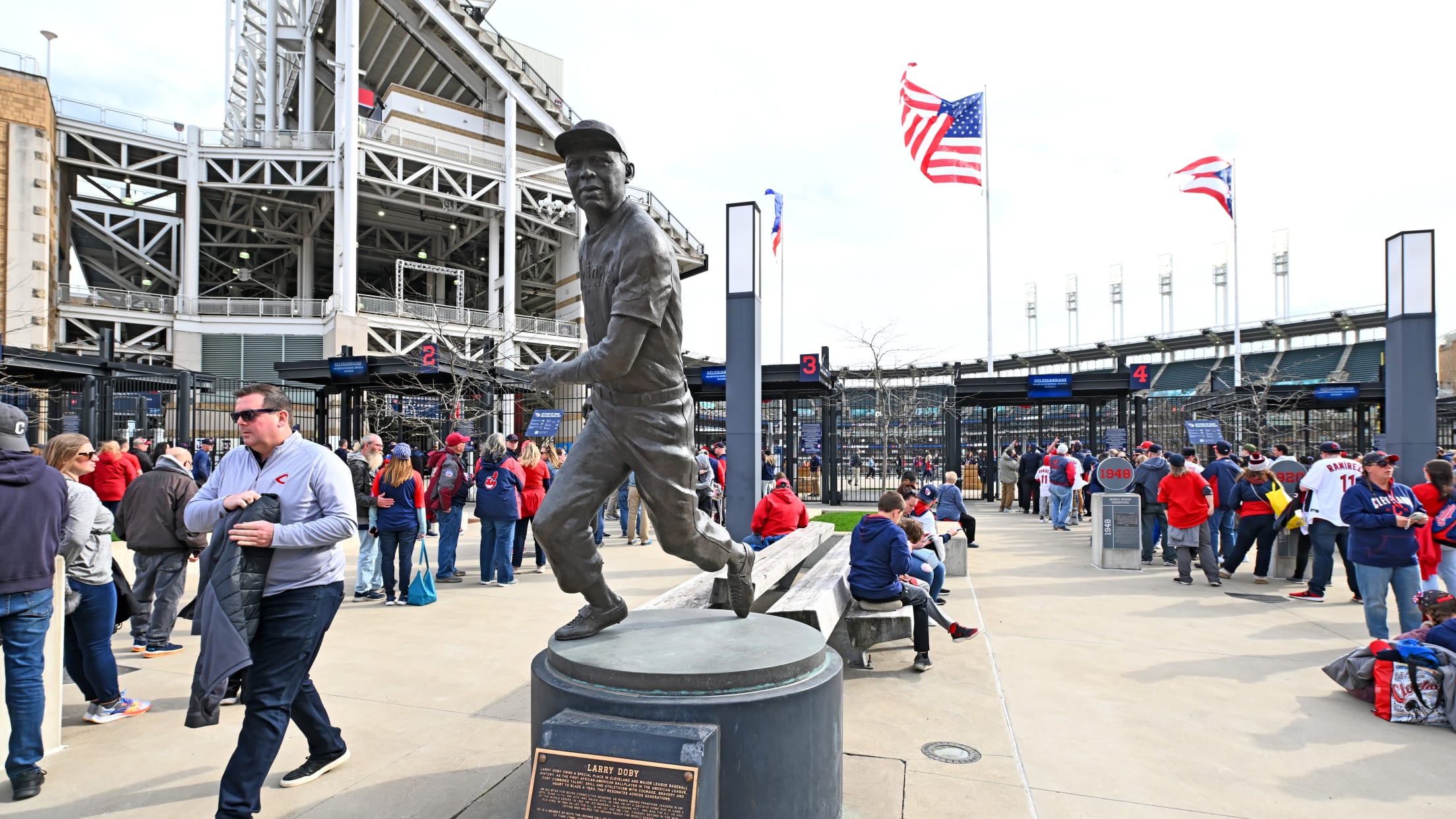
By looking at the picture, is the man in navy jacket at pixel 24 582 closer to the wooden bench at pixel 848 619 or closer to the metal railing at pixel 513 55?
the wooden bench at pixel 848 619

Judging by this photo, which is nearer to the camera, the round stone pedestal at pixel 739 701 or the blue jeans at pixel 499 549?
the round stone pedestal at pixel 739 701

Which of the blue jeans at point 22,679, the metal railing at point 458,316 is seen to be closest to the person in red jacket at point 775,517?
the blue jeans at point 22,679

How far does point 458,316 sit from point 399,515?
2919cm

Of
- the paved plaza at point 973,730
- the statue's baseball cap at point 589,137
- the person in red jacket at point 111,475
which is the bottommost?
the paved plaza at point 973,730

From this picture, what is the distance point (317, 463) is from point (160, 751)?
2190 mm

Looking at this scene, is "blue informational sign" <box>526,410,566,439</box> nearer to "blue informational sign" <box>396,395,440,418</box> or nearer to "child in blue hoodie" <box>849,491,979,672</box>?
"blue informational sign" <box>396,395,440,418</box>

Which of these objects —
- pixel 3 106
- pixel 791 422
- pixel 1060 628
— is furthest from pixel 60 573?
pixel 3 106

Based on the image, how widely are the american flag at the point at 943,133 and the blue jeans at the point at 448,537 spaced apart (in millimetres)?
Result: 15123

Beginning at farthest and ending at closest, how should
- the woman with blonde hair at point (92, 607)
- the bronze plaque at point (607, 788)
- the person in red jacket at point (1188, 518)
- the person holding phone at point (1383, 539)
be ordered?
1. the person in red jacket at point (1188, 518)
2. the person holding phone at point (1383, 539)
3. the woman with blonde hair at point (92, 607)
4. the bronze plaque at point (607, 788)

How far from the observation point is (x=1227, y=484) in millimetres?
A: 9703

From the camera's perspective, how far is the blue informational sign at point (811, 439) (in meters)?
18.9

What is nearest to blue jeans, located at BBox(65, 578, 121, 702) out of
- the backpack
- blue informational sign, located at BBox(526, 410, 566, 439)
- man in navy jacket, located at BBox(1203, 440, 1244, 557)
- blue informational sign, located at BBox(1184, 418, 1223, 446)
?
the backpack

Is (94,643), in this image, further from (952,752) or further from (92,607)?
(952,752)

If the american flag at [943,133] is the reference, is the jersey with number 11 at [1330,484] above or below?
below
